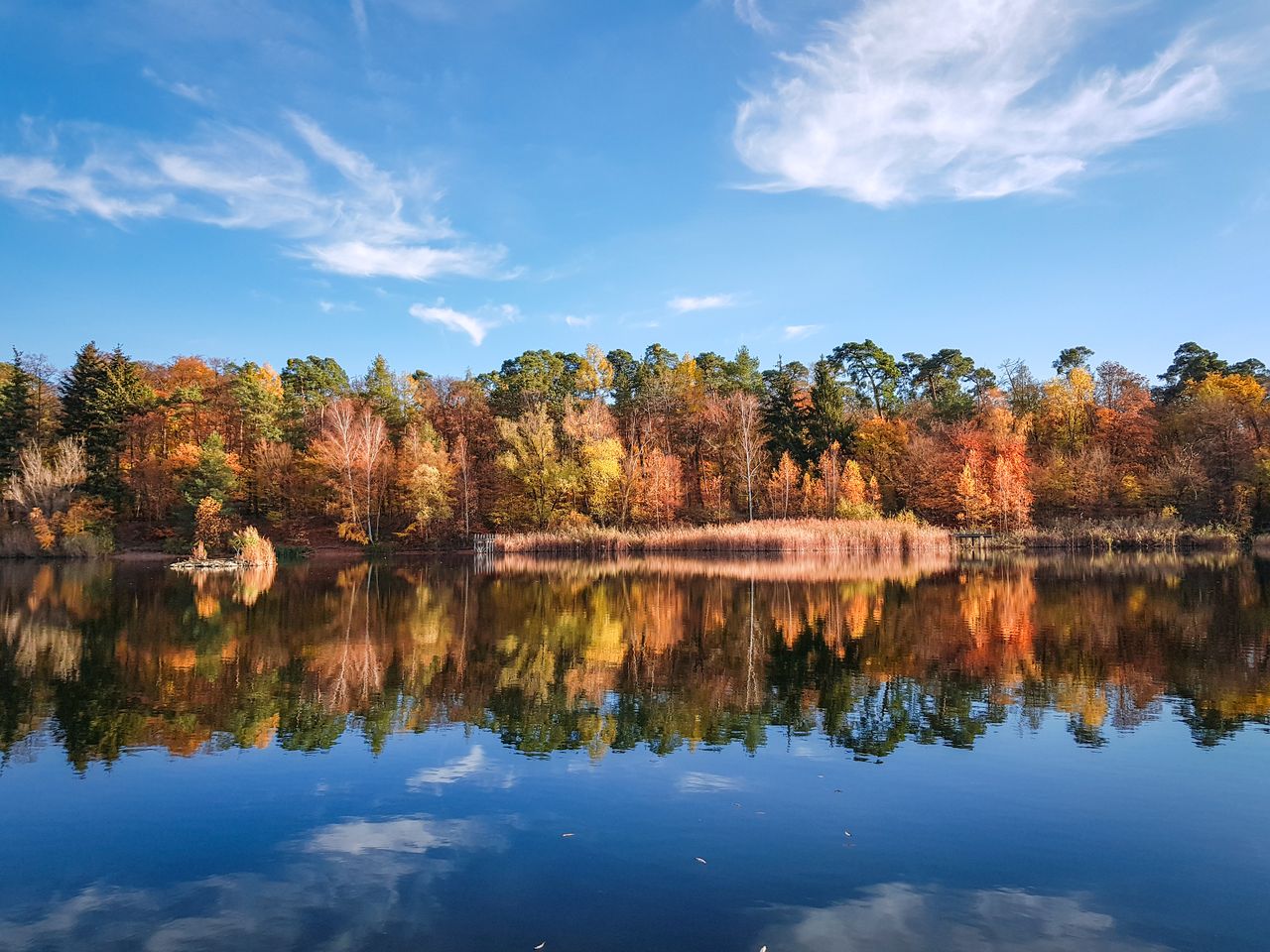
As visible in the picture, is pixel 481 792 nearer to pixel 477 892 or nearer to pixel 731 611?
pixel 477 892

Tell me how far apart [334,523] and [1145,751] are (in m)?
57.0

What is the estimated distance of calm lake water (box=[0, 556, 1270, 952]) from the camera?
5492 mm

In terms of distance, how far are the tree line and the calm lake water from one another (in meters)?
36.5

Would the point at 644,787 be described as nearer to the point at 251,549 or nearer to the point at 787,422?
the point at 251,549

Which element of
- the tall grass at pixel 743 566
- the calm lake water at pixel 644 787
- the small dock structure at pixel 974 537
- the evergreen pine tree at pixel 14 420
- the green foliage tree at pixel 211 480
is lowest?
the calm lake water at pixel 644 787

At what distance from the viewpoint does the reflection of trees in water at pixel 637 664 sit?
10.4 m

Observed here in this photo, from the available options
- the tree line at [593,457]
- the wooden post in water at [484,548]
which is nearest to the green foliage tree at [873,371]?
the tree line at [593,457]

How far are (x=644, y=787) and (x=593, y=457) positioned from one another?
46.4 m

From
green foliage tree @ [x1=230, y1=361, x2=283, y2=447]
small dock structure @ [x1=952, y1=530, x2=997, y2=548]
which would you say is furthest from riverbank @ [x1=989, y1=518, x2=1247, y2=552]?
green foliage tree @ [x1=230, y1=361, x2=283, y2=447]

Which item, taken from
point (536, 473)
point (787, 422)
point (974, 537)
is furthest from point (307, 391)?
point (974, 537)

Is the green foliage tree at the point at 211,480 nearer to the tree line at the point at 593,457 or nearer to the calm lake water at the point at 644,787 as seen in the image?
the tree line at the point at 593,457

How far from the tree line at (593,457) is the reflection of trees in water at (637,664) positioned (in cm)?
2672

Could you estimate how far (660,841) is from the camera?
6742mm

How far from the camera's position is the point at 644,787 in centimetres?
811
